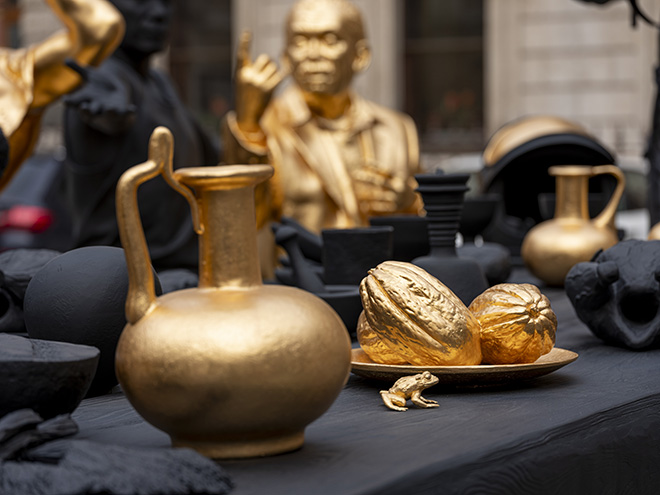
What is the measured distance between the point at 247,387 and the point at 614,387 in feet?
2.19

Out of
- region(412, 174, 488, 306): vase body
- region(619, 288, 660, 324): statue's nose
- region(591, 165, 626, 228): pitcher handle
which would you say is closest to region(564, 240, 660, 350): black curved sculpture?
region(619, 288, 660, 324): statue's nose

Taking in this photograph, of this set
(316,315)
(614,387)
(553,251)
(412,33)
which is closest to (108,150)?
(553,251)

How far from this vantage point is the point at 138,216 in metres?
1.02

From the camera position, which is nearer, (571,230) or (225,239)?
(225,239)

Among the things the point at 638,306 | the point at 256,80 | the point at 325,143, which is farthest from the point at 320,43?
the point at 638,306

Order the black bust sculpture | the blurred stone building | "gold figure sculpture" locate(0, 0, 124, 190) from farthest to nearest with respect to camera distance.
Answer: the blurred stone building, the black bust sculpture, "gold figure sculpture" locate(0, 0, 124, 190)

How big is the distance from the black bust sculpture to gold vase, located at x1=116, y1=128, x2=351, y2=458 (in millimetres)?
2040

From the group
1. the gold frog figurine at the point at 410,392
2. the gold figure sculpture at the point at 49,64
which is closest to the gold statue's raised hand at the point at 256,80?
the gold figure sculpture at the point at 49,64

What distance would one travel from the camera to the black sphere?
1372mm

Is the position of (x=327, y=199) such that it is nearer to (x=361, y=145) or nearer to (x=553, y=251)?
(x=361, y=145)

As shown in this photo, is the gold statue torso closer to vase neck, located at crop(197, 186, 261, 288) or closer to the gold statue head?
the gold statue head

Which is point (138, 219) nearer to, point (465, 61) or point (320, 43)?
point (320, 43)

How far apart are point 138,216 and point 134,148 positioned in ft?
7.64

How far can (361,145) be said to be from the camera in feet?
11.7
